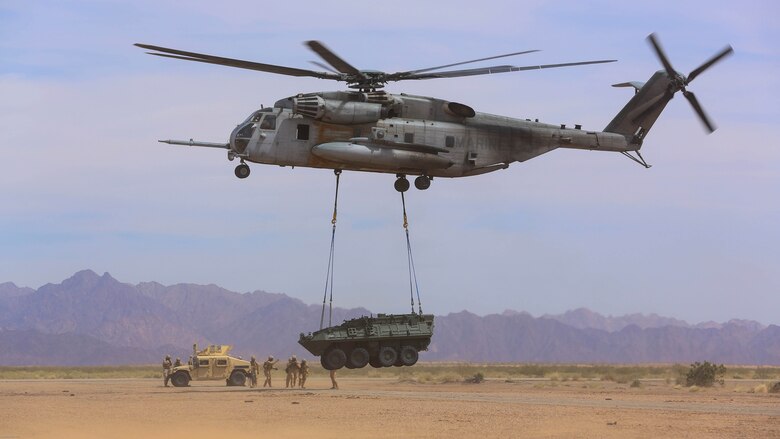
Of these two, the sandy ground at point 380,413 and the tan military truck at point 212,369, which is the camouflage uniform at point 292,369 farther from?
the sandy ground at point 380,413

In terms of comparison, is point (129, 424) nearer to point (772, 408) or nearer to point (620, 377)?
point (772, 408)

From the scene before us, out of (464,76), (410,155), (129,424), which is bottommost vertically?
(129,424)

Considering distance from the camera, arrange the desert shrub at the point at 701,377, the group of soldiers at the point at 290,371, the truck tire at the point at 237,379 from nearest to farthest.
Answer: the group of soldiers at the point at 290,371
the truck tire at the point at 237,379
the desert shrub at the point at 701,377

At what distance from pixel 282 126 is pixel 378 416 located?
8954 millimetres

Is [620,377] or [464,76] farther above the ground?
[464,76]

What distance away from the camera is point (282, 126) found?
33125 mm

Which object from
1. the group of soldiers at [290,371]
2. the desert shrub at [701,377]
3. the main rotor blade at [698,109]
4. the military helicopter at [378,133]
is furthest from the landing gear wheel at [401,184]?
the desert shrub at [701,377]

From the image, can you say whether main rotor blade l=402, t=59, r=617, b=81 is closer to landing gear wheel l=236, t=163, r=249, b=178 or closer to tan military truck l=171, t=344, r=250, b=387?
landing gear wheel l=236, t=163, r=249, b=178

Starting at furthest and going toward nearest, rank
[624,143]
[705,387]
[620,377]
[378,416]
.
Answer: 1. [620,377]
2. [705,387]
3. [624,143]
4. [378,416]

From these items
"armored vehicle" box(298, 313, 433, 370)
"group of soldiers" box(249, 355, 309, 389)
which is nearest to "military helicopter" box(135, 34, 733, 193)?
"armored vehicle" box(298, 313, 433, 370)

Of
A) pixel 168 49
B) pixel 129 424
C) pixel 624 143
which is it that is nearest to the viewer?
pixel 168 49

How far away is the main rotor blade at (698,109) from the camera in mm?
36625

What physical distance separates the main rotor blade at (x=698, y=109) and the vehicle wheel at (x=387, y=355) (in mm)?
12105

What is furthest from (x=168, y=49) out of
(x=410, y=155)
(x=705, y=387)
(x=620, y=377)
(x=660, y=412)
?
(x=620, y=377)
